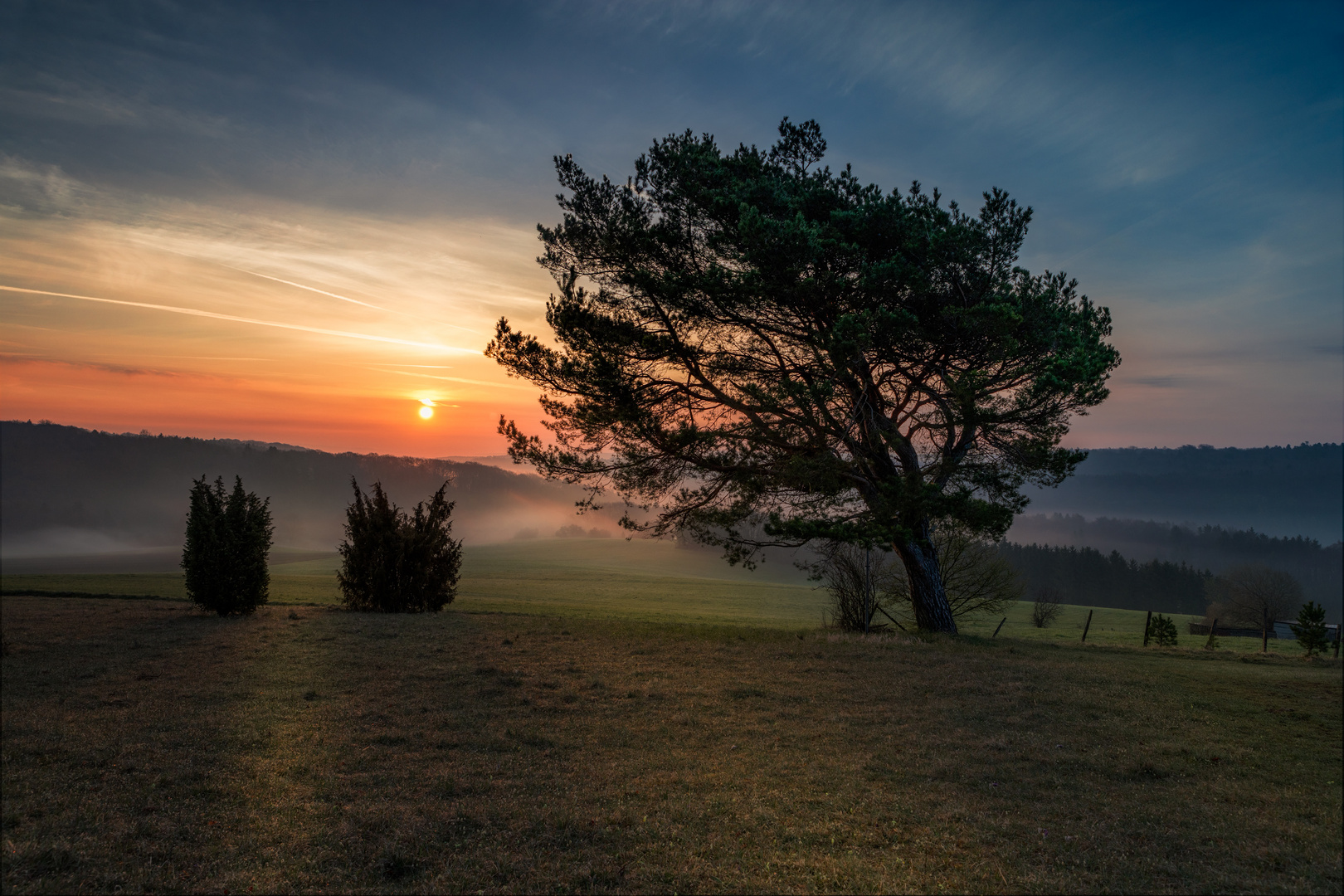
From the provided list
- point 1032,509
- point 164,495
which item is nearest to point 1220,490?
point 1032,509

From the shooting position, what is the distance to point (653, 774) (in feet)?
22.7

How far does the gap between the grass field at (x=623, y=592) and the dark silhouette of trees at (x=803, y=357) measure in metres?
6.38

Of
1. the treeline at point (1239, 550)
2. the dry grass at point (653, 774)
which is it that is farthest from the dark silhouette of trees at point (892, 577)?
the dry grass at point (653, 774)

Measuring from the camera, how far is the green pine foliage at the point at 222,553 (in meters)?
18.0

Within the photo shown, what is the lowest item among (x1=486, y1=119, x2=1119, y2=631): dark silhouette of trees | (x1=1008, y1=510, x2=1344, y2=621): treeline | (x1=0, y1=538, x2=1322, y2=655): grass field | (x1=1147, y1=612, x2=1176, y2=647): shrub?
(x1=0, y1=538, x2=1322, y2=655): grass field

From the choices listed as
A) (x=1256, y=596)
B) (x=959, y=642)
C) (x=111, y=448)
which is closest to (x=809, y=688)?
(x=959, y=642)

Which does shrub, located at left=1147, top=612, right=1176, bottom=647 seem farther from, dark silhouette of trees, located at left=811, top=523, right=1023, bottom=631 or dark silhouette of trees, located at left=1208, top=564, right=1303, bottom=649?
dark silhouette of trees, located at left=811, top=523, right=1023, bottom=631

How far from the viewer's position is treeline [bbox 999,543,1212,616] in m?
69.4

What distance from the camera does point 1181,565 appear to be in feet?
240

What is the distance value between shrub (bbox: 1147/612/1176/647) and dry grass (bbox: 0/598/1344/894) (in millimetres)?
7283

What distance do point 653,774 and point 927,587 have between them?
13325mm

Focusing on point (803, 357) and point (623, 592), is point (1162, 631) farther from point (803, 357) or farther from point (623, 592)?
point (623, 592)

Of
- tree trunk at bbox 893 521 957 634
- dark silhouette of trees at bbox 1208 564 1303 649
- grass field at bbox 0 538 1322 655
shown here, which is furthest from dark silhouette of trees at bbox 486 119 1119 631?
dark silhouette of trees at bbox 1208 564 1303 649

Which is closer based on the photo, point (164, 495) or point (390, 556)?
point (390, 556)
